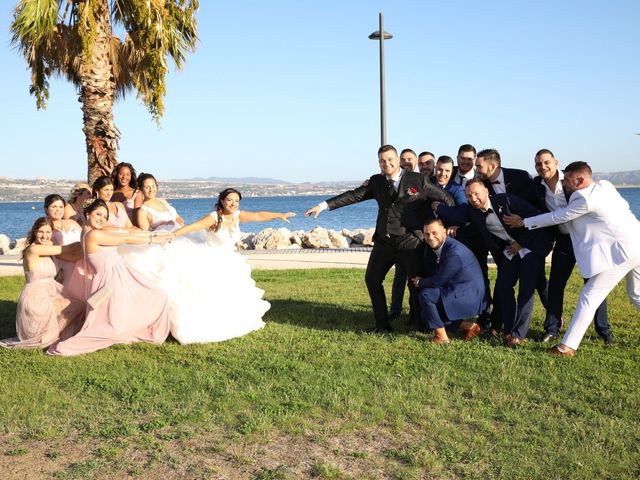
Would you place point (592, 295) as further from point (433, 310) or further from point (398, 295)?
point (398, 295)

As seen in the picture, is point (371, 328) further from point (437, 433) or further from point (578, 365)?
point (437, 433)

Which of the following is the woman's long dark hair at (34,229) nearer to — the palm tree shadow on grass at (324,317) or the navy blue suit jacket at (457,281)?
the palm tree shadow on grass at (324,317)

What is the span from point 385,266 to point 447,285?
2.67 ft

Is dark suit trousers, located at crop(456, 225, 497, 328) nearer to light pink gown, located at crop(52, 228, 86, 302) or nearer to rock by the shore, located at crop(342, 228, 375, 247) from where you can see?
light pink gown, located at crop(52, 228, 86, 302)

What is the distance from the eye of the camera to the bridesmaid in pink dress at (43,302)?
7848 mm

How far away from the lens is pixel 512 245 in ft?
24.9

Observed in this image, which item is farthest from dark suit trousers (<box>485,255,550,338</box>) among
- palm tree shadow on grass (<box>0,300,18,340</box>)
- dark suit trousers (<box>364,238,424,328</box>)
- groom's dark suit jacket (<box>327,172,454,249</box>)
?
palm tree shadow on grass (<box>0,300,18,340</box>)

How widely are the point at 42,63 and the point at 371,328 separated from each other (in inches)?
419

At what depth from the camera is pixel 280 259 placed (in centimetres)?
1812

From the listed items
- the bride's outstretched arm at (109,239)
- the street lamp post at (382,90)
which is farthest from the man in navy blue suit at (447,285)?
the street lamp post at (382,90)

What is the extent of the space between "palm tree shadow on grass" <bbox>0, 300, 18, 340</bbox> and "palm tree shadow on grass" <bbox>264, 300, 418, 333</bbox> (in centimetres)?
327

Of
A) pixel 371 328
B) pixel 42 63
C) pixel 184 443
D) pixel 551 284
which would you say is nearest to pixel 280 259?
pixel 42 63

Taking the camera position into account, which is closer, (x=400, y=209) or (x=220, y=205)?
(x=400, y=209)

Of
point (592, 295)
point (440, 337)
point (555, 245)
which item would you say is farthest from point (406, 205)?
point (592, 295)
